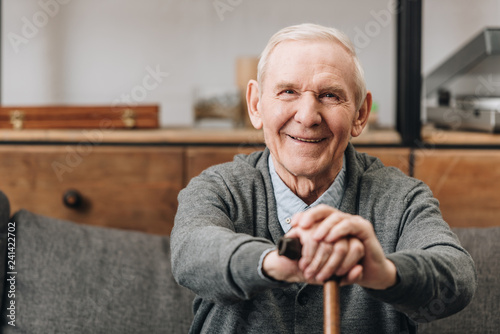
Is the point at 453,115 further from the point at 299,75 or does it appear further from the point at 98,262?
the point at 98,262

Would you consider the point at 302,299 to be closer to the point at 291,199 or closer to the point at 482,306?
the point at 291,199

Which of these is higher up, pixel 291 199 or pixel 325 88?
pixel 325 88

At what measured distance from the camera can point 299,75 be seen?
3.88 ft

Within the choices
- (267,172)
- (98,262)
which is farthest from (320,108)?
(98,262)

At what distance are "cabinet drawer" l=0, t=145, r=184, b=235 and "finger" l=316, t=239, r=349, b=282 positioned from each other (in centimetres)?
122

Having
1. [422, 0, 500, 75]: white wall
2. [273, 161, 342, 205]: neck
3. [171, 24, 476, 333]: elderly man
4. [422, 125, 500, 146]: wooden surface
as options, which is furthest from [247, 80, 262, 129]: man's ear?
[422, 0, 500, 75]: white wall

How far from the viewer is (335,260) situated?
90cm

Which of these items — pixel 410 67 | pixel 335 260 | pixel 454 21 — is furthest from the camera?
pixel 454 21

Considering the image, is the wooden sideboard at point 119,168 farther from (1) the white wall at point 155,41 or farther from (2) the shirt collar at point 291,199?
(2) the shirt collar at point 291,199

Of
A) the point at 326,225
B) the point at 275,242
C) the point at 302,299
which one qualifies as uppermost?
the point at 326,225

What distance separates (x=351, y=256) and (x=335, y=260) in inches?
1.1

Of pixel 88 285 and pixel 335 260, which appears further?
pixel 88 285

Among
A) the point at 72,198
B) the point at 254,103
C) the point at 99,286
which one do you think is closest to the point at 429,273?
the point at 254,103

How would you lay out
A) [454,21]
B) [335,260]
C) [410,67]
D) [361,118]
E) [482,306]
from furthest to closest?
[454,21]
[410,67]
[482,306]
[361,118]
[335,260]
